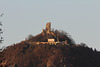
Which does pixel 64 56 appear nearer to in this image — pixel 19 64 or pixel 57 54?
pixel 57 54

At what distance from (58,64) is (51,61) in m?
4.50

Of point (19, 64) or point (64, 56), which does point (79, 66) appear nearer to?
point (64, 56)

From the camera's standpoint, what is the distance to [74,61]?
646 ft

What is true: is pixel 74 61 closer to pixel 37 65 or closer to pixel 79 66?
pixel 79 66

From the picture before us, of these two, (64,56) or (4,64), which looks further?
(64,56)

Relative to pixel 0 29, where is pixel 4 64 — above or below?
below

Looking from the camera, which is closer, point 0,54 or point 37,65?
point 0,54

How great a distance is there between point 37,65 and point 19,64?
741 centimetres

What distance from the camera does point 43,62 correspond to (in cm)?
19762

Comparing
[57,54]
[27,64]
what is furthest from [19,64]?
[57,54]

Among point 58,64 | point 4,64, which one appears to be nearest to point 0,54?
point 4,64

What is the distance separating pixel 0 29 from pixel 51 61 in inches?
5996

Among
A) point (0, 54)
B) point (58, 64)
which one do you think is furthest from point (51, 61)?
point (0, 54)

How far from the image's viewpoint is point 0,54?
42906 millimetres
